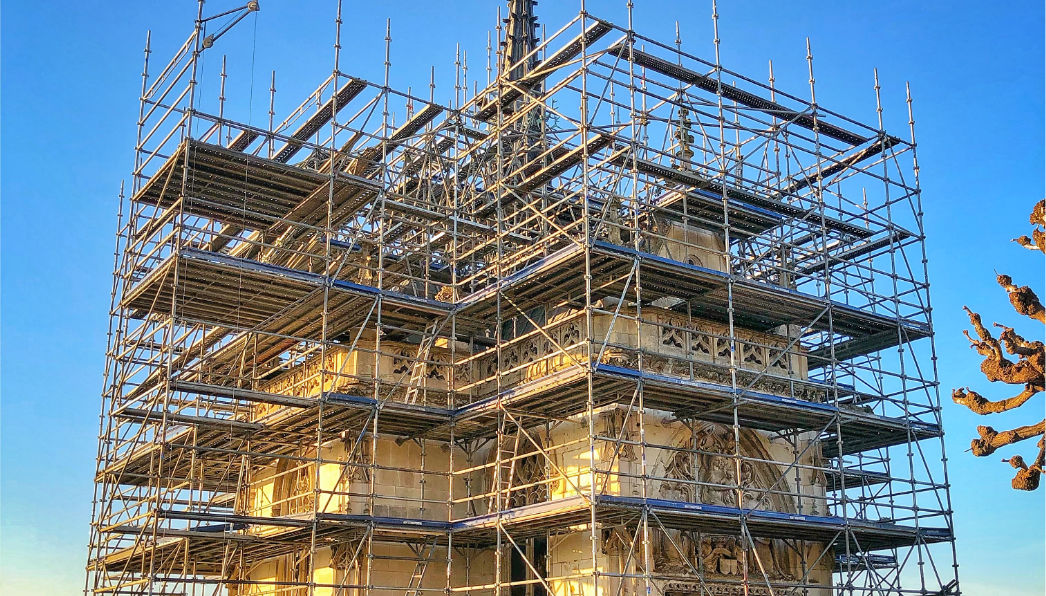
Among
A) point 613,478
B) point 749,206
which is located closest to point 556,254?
point 613,478

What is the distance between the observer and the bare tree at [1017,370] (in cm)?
1242

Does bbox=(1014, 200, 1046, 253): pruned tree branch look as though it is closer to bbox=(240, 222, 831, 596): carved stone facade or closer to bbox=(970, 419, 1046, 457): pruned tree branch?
bbox=(970, 419, 1046, 457): pruned tree branch

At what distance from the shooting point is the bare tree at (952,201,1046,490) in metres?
12.4

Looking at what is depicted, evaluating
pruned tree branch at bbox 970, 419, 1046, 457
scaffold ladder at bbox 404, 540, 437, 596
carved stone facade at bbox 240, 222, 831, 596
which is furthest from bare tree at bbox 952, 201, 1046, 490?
scaffold ladder at bbox 404, 540, 437, 596

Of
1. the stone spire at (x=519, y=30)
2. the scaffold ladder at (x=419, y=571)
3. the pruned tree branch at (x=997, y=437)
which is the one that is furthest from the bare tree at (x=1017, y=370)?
the stone spire at (x=519, y=30)

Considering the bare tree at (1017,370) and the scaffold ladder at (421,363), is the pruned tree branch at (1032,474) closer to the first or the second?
the bare tree at (1017,370)

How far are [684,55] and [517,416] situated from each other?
29.3ft

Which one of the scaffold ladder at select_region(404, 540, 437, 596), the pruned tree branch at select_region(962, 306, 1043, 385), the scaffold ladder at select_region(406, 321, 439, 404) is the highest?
the scaffold ladder at select_region(406, 321, 439, 404)

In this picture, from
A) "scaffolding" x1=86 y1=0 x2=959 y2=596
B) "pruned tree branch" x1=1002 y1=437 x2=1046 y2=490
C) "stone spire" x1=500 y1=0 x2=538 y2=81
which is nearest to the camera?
"pruned tree branch" x1=1002 y1=437 x2=1046 y2=490

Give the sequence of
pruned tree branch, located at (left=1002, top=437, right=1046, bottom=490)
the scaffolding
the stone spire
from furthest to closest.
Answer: the stone spire < the scaffolding < pruned tree branch, located at (left=1002, top=437, right=1046, bottom=490)

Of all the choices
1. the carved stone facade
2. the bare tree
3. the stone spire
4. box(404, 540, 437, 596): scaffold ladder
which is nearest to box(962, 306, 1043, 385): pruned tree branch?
the bare tree

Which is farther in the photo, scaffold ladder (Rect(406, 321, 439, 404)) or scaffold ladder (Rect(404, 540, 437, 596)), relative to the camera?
scaffold ladder (Rect(406, 321, 439, 404))

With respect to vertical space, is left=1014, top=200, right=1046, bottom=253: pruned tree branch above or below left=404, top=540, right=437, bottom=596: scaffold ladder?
above

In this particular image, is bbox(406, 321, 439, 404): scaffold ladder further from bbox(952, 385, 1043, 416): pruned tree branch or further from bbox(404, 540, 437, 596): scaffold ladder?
bbox(952, 385, 1043, 416): pruned tree branch
